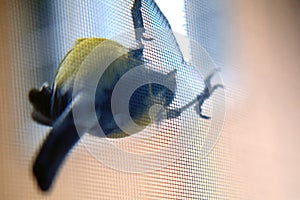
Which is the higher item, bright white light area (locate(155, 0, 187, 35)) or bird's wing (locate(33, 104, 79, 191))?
bright white light area (locate(155, 0, 187, 35))

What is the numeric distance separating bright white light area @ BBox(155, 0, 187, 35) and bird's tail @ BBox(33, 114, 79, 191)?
24 cm

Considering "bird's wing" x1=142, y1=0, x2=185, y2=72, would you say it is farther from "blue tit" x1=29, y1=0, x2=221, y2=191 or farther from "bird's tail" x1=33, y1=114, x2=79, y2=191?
"bird's tail" x1=33, y1=114, x2=79, y2=191

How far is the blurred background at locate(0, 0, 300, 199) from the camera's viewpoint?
0.40 metres

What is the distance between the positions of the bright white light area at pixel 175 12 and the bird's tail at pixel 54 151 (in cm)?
24

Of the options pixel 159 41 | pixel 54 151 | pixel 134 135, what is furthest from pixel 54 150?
pixel 159 41

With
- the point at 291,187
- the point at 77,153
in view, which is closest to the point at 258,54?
the point at 291,187

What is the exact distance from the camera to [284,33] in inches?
Answer: 35.9

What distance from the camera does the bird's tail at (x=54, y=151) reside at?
406 mm

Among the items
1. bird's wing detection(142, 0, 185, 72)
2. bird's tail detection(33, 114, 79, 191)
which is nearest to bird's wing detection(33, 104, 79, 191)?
bird's tail detection(33, 114, 79, 191)

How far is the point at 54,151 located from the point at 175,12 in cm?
31

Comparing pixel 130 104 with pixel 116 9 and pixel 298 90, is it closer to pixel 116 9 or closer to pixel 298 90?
pixel 116 9

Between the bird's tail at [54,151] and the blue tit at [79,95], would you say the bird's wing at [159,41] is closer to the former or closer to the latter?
the blue tit at [79,95]

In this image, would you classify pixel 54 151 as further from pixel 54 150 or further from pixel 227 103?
pixel 227 103

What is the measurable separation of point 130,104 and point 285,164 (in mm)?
421
